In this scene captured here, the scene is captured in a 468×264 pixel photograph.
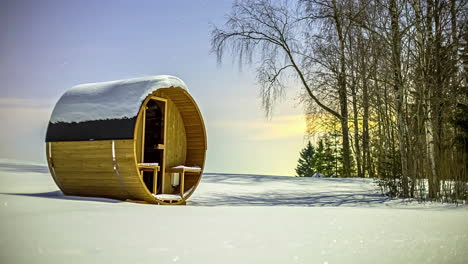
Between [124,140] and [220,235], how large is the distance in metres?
2.99

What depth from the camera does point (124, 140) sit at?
227 inches

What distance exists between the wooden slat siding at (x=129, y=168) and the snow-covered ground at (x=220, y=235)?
1.14m

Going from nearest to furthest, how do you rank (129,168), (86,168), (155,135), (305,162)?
1. (129,168)
2. (86,168)
3. (155,135)
4. (305,162)

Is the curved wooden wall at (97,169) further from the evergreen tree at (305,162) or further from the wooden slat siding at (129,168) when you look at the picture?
the evergreen tree at (305,162)

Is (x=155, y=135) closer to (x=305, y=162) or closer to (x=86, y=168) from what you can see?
(x=86, y=168)

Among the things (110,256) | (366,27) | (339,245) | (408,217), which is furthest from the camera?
(366,27)

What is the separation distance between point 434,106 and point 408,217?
13.0 feet

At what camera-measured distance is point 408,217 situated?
15.3 ft

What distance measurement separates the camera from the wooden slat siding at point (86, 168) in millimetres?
5969

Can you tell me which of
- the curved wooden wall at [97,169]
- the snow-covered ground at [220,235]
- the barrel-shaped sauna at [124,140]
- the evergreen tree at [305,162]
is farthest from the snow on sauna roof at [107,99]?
the evergreen tree at [305,162]

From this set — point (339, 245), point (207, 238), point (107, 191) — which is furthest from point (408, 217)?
point (107, 191)

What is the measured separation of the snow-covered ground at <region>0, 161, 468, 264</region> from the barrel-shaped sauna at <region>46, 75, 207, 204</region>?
1215mm

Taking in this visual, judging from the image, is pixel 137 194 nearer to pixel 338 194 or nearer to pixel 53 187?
pixel 53 187

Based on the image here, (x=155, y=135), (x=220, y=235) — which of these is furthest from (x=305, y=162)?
(x=220, y=235)
